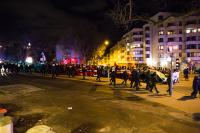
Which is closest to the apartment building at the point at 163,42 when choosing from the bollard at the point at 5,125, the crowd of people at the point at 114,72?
the crowd of people at the point at 114,72

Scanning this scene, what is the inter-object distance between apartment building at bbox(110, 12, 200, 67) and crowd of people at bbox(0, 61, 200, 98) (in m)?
28.7

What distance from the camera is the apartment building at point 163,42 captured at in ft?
233

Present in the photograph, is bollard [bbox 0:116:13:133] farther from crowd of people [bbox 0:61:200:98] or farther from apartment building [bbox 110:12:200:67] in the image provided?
apartment building [bbox 110:12:200:67]

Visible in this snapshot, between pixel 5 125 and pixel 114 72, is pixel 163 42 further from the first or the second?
pixel 5 125

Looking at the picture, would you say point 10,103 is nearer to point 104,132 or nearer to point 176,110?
point 104,132

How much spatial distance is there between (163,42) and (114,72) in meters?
61.6

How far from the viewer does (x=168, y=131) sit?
339 inches

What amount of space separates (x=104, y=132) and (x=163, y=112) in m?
4.29

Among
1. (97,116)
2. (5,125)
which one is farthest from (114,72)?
(5,125)

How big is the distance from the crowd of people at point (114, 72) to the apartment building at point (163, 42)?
2871cm

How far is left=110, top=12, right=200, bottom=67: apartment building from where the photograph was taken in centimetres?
7100

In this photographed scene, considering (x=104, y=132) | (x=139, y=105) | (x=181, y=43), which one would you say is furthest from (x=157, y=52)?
(x=104, y=132)

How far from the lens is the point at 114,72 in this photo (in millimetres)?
22641

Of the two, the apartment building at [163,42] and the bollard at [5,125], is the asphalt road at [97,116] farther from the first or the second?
the apartment building at [163,42]
